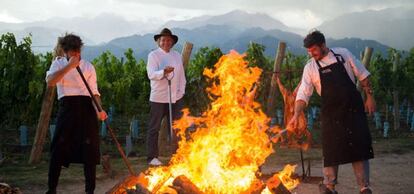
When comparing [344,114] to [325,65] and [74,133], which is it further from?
[74,133]

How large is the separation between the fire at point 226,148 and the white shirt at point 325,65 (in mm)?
617

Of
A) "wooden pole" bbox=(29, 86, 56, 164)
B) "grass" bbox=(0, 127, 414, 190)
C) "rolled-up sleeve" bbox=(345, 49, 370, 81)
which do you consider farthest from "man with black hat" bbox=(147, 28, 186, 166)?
"rolled-up sleeve" bbox=(345, 49, 370, 81)

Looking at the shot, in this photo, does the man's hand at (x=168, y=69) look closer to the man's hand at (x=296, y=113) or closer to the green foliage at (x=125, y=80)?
the green foliage at (x=125, y=80)

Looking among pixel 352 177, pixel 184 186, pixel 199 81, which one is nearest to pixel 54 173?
pixel 184 186

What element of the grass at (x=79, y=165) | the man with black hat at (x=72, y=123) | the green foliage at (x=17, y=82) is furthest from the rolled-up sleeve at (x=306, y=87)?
the green foliage at (x=17, y=82)

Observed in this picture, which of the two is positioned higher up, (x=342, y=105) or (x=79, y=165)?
(x=342, y=105)

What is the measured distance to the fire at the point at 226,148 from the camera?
4867 millimetres

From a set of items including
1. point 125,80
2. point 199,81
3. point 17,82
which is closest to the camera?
point 17,82

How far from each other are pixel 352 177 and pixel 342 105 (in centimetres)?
244

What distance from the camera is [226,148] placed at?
506cm

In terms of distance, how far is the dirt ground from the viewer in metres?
6.59

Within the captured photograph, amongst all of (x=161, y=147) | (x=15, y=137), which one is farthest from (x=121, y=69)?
(x=161, y=147)

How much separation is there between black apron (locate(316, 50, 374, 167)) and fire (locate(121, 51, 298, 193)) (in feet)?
2.56

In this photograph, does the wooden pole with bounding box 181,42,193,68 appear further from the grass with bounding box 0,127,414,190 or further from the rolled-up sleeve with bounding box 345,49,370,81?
the rolled-up sleeve with bounding box 345,49,370,81
